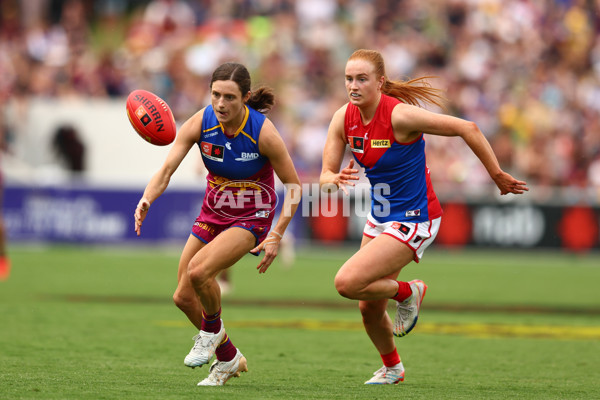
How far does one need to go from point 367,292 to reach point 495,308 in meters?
6.41

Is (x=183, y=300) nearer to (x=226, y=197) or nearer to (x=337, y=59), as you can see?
(x=226, y=197)

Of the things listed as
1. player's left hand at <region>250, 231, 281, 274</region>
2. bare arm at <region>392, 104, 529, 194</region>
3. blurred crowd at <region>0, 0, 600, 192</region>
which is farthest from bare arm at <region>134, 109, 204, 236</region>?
blurred crowd at <region>0, 0, 600, 192</region>

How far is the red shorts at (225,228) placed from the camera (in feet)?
24.2

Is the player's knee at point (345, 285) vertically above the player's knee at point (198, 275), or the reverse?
the player's knee at point (198, 275)

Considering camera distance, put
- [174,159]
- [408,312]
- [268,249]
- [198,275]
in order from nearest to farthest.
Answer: [198,275] → [268,249] → [174,159] → [408,312]

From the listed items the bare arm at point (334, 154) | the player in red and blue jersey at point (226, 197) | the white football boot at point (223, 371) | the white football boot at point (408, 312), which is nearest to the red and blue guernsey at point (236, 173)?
the player in red and blue jersey at point (226, 197)

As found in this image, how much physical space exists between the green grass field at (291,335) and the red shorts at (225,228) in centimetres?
108

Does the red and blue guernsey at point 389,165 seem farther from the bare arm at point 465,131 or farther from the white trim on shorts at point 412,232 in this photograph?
the bare arm at point 465,131

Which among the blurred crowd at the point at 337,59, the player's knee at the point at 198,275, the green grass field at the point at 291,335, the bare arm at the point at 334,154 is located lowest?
the green grass field at the point at 291,335

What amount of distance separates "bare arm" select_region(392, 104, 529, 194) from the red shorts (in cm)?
129

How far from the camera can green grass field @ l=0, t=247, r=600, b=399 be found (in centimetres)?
710

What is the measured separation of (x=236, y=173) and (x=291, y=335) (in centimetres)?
333

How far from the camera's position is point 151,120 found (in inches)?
297

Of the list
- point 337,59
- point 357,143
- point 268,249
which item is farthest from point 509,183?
point 337,59
